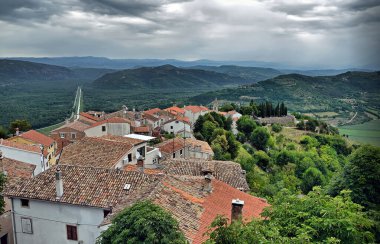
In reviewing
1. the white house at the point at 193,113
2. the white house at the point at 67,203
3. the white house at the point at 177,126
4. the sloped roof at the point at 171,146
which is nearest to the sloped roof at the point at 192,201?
the white house at the point at 67,203

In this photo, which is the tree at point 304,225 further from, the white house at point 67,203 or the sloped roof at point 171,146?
the sloped roof at point 171,146

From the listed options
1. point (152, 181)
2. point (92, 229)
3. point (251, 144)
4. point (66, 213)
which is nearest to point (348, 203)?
point (152, 181)

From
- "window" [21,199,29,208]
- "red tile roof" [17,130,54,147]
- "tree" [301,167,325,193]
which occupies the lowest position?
"tree" [301,167,325,193]

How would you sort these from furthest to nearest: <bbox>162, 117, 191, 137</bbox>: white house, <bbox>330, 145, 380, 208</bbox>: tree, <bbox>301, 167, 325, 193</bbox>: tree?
<bbox>162, 117, 191, 137</bbox>: white house < <bbox>301, 167, 325, 193</bbox>: tree < <bbox>330, 145, 380, 208</bbox>: tree

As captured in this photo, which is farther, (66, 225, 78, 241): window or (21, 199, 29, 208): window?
(21, 199, 29, 208): window

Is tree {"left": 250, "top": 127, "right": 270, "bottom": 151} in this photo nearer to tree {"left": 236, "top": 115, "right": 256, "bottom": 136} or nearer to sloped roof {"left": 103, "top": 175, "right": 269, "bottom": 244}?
tree {"left": 236, "top": 115, "right": 256, "bottom": 136}

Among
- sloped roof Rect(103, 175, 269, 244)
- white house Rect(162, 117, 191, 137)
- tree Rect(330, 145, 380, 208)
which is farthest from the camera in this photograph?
white house Rect(162, 117, 191, 137)

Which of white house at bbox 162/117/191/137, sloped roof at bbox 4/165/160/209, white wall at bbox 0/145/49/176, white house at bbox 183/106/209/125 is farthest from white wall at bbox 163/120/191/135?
sloped roof at bbox 4/165/160/209
